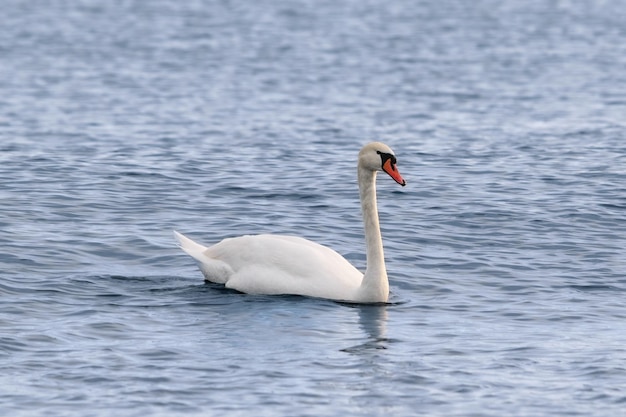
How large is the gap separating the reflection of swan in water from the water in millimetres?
41

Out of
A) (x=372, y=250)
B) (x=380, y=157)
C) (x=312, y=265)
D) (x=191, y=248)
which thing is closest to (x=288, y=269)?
(x=312, y=265)

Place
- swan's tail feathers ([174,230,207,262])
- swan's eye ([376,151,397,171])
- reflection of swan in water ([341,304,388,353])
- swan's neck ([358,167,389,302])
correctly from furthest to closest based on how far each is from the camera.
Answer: swan's tail feathers ([174,230,207,262]), swan's eye ([376,151,397,171]), swan's neck ([358,167,389,302]), reflection of swan in water ([341,304,388,353])

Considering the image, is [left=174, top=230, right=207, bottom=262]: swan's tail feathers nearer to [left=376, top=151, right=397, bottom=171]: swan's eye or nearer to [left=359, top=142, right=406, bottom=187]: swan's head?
[left=359, top=142, right=406, bottom=187]: swan's head

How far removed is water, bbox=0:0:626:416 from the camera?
39.4 ft

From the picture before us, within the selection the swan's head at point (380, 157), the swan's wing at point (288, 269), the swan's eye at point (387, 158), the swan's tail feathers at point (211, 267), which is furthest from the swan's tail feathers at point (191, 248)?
the swan's eye at point (387, 158)

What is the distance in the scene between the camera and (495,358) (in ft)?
42.1

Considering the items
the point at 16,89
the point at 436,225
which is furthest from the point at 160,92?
the point at 436,225

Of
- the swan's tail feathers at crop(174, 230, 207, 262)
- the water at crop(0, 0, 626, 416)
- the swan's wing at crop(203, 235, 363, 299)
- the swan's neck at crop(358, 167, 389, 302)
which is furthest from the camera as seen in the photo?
the swan's tail feathers at crop(174, 230, 207, 262)

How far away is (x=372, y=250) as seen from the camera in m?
15.3

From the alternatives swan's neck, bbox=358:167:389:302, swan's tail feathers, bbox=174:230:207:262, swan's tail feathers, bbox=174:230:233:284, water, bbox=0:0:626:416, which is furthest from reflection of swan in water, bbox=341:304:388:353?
swan's tail feathers, bbox=174:230:207:262

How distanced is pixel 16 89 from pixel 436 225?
18.7 metres

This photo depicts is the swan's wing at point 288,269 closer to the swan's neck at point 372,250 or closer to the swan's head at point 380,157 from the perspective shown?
the swan's neck at point 372,250

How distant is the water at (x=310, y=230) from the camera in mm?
12000

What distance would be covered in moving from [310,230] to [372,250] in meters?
3.65
